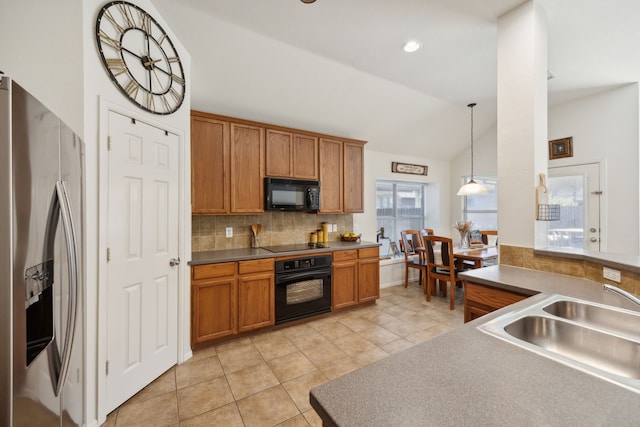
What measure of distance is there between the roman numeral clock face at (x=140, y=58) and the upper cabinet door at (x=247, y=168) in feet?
2.76

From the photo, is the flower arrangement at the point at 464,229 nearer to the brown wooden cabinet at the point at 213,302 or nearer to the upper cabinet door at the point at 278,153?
the upper cabinet door at the point at 278,153

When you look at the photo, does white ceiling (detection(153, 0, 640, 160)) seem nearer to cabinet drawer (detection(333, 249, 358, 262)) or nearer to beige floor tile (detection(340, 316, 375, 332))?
cabinet drawer (detection(333, 249, 358, 262))

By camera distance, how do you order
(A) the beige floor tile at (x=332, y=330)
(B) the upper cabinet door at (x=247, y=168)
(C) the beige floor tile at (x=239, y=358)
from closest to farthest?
1. (C) the beige floor tile at (x=239, y=358)
2. (A) the beige floor tile at (x=332, y=330)
3. (B) the upper cabinet door at (x=247, y=168)

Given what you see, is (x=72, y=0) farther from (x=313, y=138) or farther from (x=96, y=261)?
(x=313, y=138)

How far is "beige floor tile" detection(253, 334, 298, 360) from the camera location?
260 cm

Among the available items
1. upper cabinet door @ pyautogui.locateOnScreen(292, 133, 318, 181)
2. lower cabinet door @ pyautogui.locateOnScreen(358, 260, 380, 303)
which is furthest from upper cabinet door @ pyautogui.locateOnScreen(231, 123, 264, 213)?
lower cabinet door @ pyautogui.locateOnScreen(358, 260, 380, 303)

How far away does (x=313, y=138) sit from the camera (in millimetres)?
3676

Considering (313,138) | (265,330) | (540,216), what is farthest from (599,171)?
(265,330)

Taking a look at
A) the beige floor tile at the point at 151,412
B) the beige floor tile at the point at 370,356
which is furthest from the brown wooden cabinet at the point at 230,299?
the beige floor tile at the point at 370,356

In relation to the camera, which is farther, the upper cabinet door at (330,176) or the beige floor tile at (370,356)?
the upper cabinet door at (330,176)

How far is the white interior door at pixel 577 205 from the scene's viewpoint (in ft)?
11.9

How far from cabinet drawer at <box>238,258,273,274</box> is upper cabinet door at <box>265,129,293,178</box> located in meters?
1.06

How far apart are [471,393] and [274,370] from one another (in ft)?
6.62

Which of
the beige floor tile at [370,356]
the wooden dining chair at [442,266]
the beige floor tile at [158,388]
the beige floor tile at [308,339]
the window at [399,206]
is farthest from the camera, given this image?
the window at [399,206]
